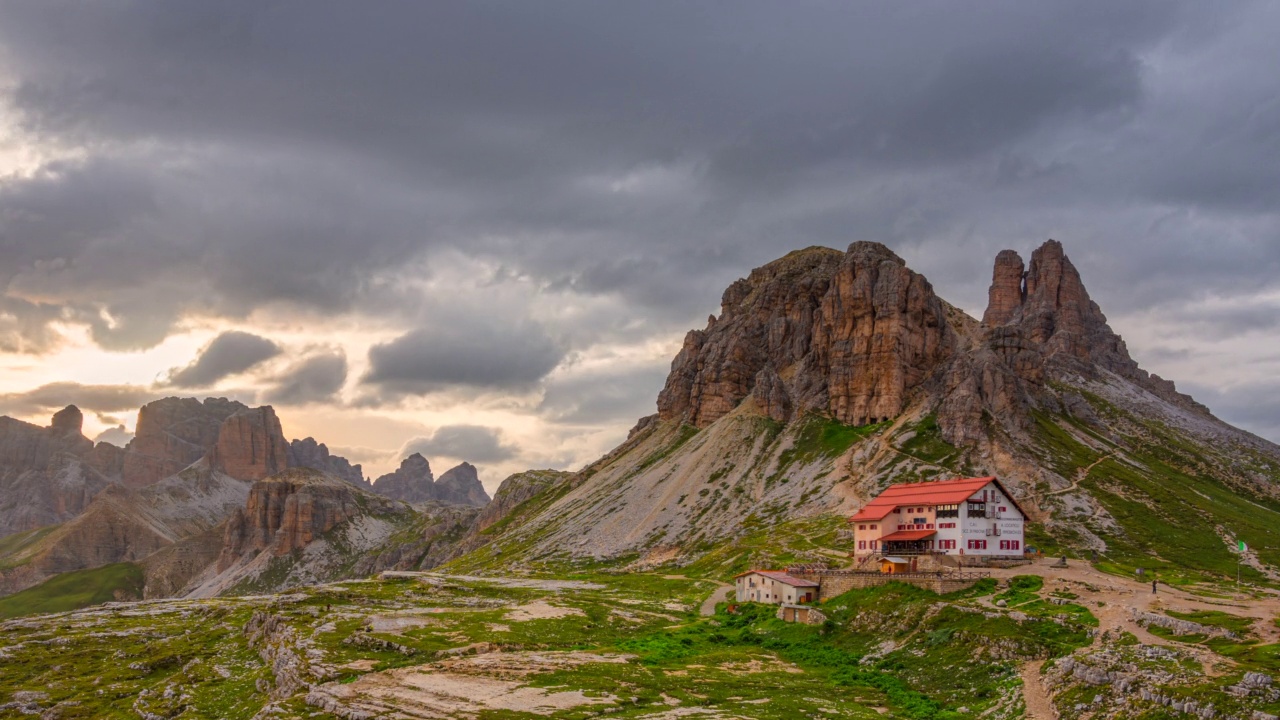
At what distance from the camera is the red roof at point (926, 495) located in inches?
4808

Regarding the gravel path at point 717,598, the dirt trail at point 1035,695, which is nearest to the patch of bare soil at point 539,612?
the gravel path at point 717,598

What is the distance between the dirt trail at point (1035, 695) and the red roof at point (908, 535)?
156ft

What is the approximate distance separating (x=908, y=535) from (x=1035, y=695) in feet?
188

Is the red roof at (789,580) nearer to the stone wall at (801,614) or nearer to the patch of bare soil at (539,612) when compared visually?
the stone wall at (801,614)

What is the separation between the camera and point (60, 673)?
111 metres

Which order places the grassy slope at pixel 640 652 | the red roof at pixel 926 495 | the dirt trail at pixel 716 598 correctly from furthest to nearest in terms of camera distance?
the dirt trail at pixel 716 598 → the red roof at pixel 926 495 → the grassy slope at pixel 640 652

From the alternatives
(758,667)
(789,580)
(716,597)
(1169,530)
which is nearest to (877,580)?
(789,580)

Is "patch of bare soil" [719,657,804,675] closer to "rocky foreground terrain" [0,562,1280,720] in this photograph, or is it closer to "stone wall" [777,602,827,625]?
"rocky foreground terrain" [0,562,1280,720]

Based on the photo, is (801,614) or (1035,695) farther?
(801,614)

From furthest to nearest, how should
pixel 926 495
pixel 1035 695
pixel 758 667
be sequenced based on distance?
pixel 926 495
pixel 758 667
pixel 1035 695

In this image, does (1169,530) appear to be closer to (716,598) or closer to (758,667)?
(716,598)

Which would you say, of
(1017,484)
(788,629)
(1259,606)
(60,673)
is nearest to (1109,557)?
(1017,484)

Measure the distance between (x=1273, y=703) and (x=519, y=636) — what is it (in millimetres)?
74547

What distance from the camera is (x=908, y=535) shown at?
124875mm
